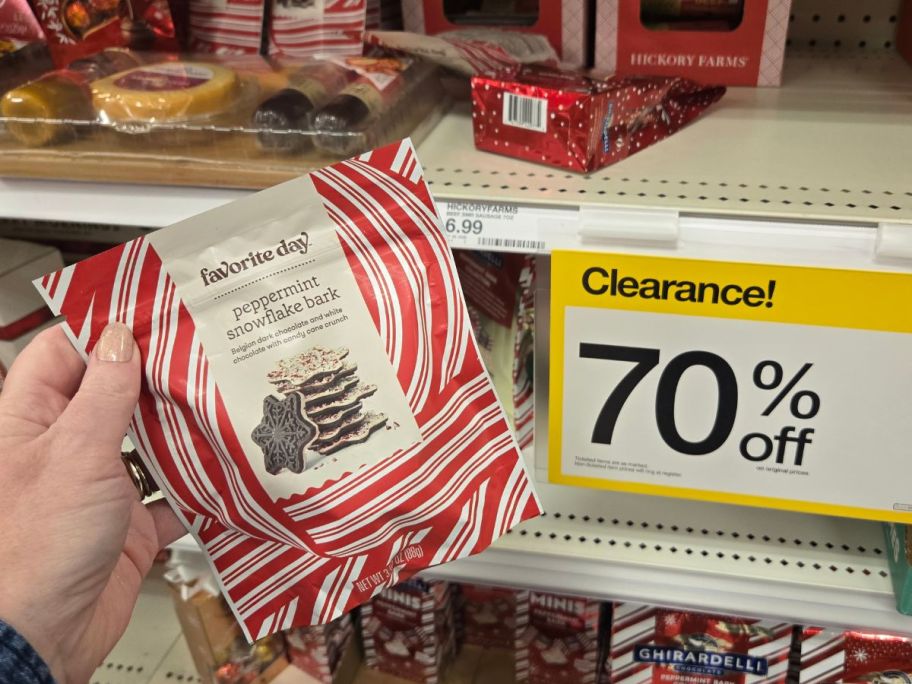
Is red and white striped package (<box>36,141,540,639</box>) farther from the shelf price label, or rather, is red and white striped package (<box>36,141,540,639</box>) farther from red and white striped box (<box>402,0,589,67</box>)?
red and white striped box (<box>402,0,589,67</box>)

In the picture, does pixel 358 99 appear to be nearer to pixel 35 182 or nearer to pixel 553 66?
pixel 553 66

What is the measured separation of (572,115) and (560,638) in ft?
2.72

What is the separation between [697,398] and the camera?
35.1 inches

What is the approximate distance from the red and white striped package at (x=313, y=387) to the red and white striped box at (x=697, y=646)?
1.37 ft

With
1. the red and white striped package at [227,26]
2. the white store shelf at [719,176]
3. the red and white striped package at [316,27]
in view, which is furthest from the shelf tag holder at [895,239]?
the red and white striped package at [227,26]

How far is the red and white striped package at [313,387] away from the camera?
2.35ft

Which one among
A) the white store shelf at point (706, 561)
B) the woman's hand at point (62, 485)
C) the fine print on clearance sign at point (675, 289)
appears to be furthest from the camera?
the white store shelf at point (706, 561)

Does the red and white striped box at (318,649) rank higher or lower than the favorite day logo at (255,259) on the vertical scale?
lower

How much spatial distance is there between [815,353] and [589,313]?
228mm

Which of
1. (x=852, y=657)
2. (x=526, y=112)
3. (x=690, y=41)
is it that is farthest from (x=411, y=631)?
(x=690, y=41)

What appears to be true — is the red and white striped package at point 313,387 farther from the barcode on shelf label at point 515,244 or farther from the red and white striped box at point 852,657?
the red and white striped box at point 852,657

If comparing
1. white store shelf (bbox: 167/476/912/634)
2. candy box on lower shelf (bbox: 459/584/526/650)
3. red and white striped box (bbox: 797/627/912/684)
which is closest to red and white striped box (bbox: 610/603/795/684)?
red and white striped box (bbox: 797/627/912/684)

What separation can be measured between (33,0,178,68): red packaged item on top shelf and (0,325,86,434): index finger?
1.59 ft

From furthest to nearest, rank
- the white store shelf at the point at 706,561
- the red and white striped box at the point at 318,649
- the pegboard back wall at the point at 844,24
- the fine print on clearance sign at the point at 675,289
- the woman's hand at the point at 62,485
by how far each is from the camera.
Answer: the red and white striped box at the point at 318,649 < the pegboard back wall at the point at 844,24 < the white store shelf at the point at 706,561 < the fine print on clearance sign at the point at 675,289 < the woman's hand at the point at 62,485
